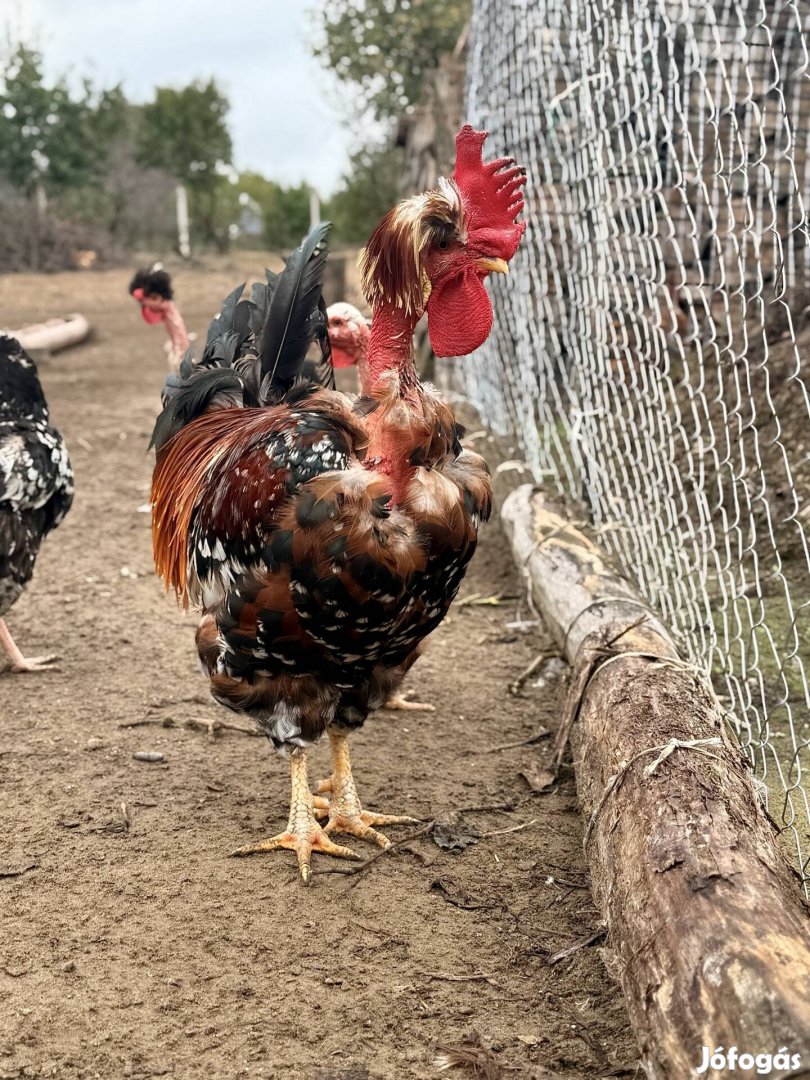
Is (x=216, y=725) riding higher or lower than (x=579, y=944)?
higher

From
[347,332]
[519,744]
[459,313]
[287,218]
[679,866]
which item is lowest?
[519,744]

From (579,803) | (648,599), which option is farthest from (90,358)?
(579,803)

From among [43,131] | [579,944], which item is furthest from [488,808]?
[43,131]

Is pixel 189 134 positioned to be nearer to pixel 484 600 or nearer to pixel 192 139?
pixel 192 139

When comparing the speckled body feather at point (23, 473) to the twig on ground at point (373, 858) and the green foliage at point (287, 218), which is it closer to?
the twig on ground at point (373, 858)

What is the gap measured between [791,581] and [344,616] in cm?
250

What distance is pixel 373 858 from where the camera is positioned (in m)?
2.88

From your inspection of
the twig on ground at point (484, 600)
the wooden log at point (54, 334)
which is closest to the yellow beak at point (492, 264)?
the twig on ground at point (484, 600)

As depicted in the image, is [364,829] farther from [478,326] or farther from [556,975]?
[478,326]

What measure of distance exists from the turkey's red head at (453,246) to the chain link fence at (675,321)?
744 millimetres

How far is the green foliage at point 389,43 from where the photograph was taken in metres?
15.1

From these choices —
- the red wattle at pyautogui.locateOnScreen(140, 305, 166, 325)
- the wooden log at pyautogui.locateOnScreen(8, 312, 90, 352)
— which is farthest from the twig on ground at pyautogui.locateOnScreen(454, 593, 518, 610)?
the wooden log at pyautogui.locateOnScreen(8, 312, 90, 352)

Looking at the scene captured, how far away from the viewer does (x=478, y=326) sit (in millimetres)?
2570

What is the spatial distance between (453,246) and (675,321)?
4.02 feet
